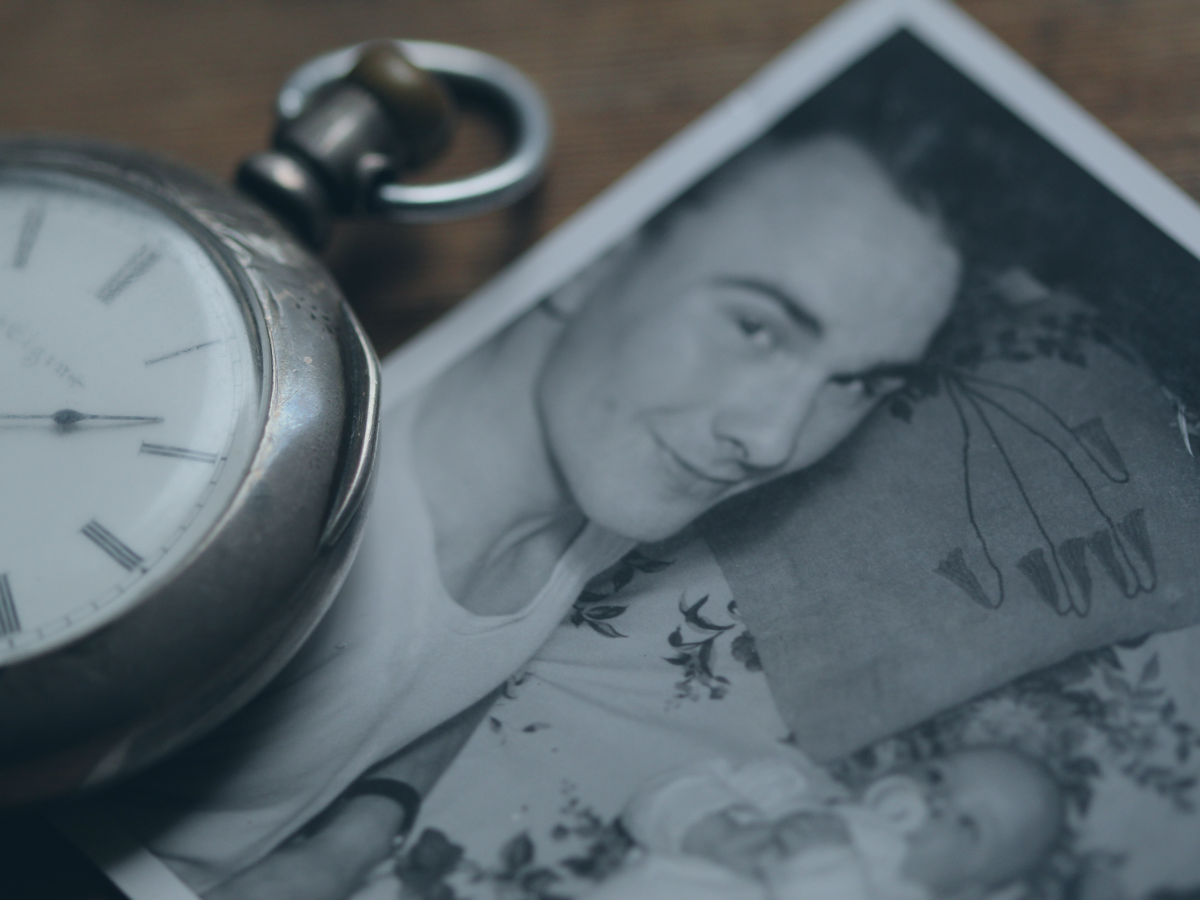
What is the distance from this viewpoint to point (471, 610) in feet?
1.92

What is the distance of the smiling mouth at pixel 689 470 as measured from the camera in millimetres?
601

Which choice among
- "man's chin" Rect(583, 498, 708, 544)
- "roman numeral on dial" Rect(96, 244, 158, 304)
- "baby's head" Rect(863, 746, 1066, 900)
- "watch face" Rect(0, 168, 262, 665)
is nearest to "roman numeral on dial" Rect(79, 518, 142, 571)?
"watch face" Rect(0, 168, 262, 665)

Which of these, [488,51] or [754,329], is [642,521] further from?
[488,51]

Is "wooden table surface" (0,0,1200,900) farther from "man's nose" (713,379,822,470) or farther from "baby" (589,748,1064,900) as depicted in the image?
"baby" (589,748,1064,900)

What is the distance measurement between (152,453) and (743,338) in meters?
0.34

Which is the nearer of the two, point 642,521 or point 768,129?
point 642,521

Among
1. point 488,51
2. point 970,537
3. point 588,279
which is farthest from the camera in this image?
point 488,51

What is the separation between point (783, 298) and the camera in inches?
25.9

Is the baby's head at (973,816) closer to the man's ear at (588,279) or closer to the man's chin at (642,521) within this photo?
the man's chin at (642,521)

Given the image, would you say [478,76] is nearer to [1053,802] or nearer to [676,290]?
[676,290]

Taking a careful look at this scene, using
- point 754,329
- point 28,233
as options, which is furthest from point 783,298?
point 28,233

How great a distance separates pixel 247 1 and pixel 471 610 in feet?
1.75

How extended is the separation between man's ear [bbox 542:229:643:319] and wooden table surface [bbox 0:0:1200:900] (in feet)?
0.22

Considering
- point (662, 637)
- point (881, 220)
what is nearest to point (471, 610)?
point (662, 637)
